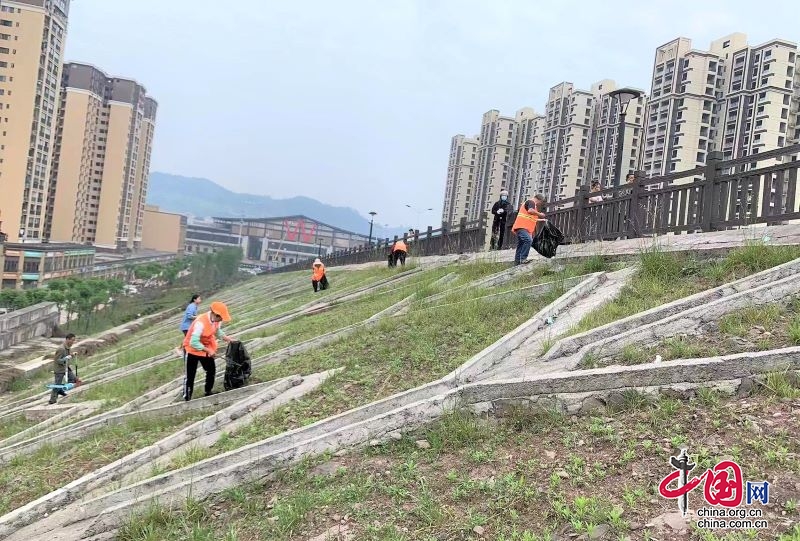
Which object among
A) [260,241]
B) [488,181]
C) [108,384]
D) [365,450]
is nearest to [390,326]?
[365,450]

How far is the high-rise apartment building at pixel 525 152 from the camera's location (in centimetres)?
7353

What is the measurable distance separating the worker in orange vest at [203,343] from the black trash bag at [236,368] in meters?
0.24

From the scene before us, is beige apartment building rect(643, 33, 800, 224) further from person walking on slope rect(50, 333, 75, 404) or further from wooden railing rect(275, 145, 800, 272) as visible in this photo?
person walking on slope rect(50, 333, 75, 404)

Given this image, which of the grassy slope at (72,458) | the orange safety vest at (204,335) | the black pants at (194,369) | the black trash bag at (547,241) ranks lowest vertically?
the grassy slope at (72,458)

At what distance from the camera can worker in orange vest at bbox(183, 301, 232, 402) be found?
737 centimetres

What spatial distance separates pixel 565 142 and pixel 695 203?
201ft

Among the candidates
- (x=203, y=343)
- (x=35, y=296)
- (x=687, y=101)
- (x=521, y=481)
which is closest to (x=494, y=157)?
(x=687, y=101)

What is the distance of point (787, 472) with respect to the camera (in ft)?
11.0

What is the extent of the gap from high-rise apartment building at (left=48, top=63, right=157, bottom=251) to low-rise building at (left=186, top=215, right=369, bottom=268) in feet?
132

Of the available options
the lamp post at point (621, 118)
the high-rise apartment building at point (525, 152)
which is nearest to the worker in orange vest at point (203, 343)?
the lamp post at point (621, 118)

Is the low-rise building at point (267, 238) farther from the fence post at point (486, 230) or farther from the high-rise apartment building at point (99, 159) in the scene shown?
the fence post at point (486, 230)

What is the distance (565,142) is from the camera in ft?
219

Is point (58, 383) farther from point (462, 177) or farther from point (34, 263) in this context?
point (462, 177)

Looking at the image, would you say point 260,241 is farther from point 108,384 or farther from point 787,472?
point 787,472
